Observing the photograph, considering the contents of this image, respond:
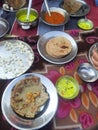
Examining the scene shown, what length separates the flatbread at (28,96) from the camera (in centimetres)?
78

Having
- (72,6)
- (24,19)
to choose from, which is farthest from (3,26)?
(72,6)

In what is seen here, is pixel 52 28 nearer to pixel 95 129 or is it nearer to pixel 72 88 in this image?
pixel 72 88

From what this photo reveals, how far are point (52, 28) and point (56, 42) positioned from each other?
153 millimetres

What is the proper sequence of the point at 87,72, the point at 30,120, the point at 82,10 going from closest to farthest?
the point at 30,120 < the point at 87,72 < the point at 82,10

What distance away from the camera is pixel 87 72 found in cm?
93

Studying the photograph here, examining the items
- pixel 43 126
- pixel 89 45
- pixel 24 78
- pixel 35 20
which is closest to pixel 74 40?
pixel 89 45

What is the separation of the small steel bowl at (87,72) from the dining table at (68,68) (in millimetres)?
14

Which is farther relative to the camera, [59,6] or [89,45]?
[59,6]

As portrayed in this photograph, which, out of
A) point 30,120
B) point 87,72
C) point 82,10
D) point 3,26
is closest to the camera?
point 30,120

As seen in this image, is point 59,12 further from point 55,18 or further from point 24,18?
point 24,18

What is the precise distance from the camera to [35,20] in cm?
110

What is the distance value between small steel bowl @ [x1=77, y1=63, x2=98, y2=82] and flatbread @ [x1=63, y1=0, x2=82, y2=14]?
0.38m

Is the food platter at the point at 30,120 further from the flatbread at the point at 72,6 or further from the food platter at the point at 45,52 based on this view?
the flatbread at the point at 72,6

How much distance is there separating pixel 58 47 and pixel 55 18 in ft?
0.75
